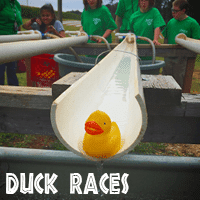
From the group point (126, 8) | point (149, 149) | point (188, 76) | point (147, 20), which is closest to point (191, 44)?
point (149, 149)

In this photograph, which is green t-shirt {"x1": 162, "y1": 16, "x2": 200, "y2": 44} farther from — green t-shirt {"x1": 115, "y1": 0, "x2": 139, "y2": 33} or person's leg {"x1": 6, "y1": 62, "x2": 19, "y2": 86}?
person's leg {"x1": 6, "y1": 62, "x2": 19, "y2": 86}

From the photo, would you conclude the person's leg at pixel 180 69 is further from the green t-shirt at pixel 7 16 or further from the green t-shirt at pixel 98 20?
the green t-shirt at pixel 7 16

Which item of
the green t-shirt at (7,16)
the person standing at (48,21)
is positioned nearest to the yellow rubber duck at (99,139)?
the person standing at (48,21)

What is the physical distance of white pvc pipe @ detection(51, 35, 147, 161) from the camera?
2.12ft

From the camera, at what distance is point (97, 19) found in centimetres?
390

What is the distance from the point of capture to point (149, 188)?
51.5 inches

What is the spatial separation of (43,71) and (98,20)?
1486mm

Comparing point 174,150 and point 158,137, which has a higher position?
point 158,137

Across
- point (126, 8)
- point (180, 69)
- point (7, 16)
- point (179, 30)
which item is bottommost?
point (180, 69)

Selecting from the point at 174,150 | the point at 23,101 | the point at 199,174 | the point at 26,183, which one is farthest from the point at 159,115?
the point at 174,150

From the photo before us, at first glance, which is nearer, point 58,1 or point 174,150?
point 174,150

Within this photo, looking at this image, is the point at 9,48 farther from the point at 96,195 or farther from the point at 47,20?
the point at 47,20

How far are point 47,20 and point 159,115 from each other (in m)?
3.29

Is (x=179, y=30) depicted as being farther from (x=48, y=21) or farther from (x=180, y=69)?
(x=48, y=21)
